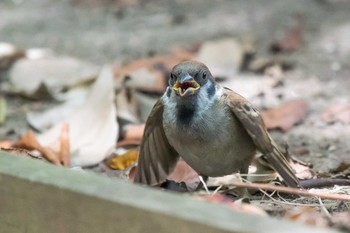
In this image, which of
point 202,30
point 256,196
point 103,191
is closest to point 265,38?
point 202,30

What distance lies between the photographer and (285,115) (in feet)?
16.6

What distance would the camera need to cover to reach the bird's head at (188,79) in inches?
136

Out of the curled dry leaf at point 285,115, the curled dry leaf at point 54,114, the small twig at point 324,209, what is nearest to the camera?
the small twig at point 324,209

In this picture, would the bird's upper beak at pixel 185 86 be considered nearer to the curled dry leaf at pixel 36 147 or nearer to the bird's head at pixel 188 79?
the bird's head at pixel 188 79

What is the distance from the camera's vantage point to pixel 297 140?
4.72 metres

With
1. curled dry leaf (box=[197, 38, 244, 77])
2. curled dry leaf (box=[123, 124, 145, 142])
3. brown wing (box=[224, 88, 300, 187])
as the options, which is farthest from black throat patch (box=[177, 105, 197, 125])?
curled dry leaf (box=[197, 38, 244, 77])

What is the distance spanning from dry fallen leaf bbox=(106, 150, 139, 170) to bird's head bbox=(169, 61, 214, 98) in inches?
34.9

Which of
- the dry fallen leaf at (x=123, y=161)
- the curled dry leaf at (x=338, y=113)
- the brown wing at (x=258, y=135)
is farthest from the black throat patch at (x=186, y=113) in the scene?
the curled dry leaf at (x=338, y=113)

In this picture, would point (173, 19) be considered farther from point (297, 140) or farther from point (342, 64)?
point (297, 140)

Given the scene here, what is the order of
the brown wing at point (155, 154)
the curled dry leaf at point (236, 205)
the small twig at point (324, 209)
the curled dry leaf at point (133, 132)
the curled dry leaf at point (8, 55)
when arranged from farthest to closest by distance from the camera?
1. the curled dry leaf at point (8, 55)
2. the curled dry leaf at point (133, 132)
3. the brown wing at point (155, 154)
4. the small twig at point (324, 209)
5. the curled dry leaf at point (236, 205)

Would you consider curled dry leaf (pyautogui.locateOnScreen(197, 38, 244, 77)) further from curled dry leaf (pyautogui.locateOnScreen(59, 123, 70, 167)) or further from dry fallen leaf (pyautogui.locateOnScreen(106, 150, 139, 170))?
dry fallen leaf (pyautogui.locateOnScreen(106, 150, 139, 170))

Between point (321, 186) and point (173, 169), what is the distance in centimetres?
72

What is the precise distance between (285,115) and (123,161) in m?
1.19

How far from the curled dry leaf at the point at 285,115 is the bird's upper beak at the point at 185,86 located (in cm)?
150
